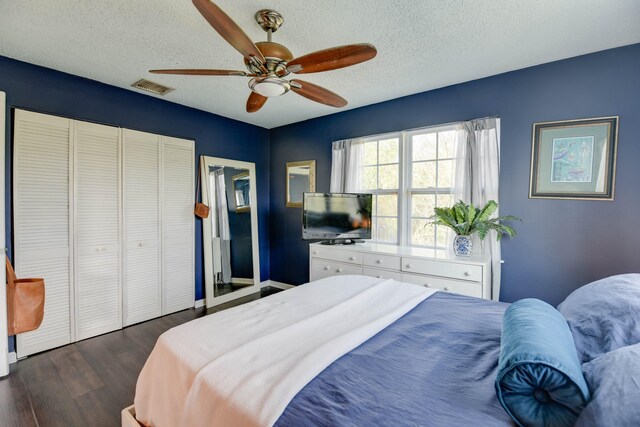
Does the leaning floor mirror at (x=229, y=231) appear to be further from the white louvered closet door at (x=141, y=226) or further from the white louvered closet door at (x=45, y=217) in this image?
the white louvered closet door at (x=45, y=217)

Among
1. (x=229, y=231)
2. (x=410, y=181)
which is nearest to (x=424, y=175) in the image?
(x=410, y=181)

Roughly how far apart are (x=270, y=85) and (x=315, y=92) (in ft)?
1.42

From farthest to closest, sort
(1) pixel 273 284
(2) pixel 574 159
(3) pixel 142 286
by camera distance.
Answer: (1) pixel 273 284 < (3) pixel 142 286 < (2) pixel 574 159

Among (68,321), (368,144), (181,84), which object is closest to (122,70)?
(181,84)

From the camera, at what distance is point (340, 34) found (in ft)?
6.90

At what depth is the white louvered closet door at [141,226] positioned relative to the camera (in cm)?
313

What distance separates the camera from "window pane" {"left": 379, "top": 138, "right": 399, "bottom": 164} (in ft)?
11.6

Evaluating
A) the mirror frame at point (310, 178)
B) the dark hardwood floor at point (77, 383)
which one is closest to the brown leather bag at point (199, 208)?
the mirror frame at point (310, 178)

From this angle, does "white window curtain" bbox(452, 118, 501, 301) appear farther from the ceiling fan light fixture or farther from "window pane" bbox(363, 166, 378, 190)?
the ceiling fan light fixture

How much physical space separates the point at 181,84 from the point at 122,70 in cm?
50

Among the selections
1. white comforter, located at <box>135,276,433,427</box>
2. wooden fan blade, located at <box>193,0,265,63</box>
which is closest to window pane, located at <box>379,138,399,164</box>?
white comforter, located at <box>135,276,433,427</box>

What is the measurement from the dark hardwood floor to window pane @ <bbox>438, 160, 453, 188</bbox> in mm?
3285

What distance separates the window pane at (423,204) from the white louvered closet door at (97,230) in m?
3.21

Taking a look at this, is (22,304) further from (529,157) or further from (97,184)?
(529,157)
